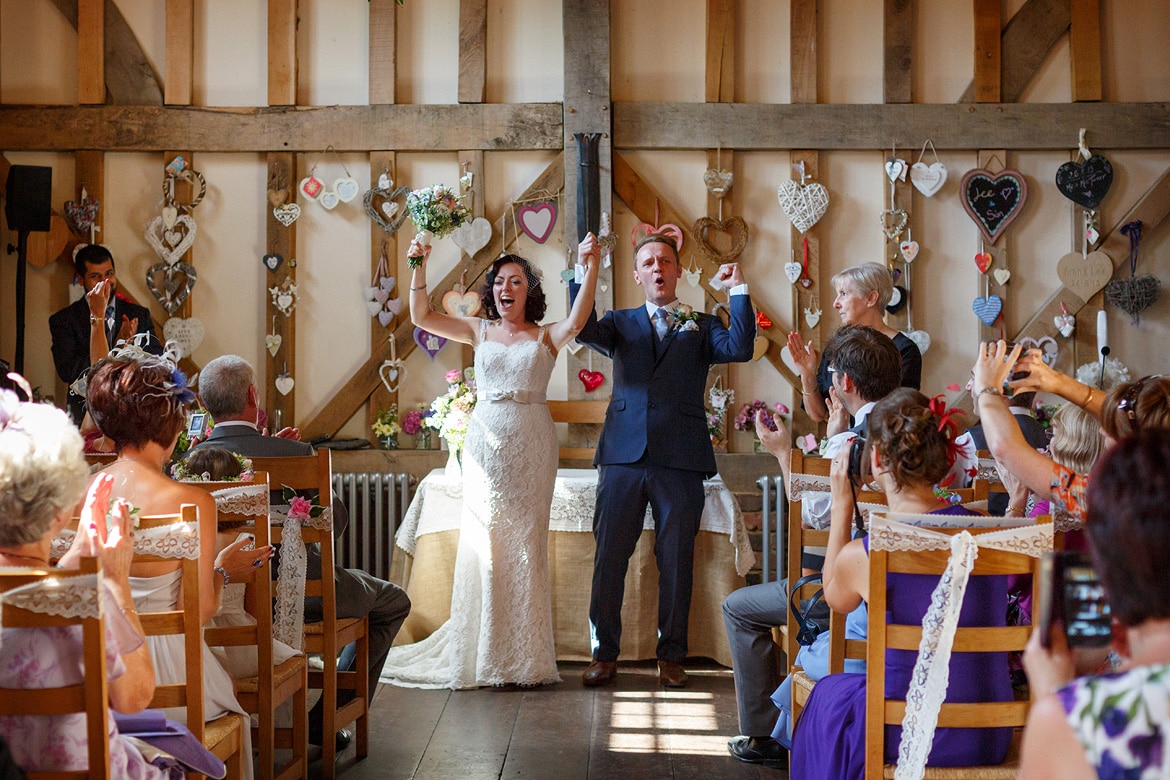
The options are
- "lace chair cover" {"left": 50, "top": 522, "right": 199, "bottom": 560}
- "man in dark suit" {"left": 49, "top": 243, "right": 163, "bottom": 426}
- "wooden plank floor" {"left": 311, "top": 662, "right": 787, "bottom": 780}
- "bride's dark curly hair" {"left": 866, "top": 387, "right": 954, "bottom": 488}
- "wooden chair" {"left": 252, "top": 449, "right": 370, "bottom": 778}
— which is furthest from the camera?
"man in dark suit" {"left": 49, "top": 243, "right": 163, "bottom": 426}

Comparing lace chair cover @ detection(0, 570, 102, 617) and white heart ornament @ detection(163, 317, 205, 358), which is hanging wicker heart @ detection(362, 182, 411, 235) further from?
lace chair cover @ detection(0, 570, 102, 617)

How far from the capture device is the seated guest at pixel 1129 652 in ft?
3.77

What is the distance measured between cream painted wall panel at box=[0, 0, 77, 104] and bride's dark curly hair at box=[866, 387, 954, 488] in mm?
5744

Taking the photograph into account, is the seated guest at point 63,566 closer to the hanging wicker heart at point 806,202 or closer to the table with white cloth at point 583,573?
the table with white cloth at point 583,573

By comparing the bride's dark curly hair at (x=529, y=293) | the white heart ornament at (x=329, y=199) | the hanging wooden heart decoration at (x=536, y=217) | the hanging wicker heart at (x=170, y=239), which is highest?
the white heart ornament at (x=329, y=199)

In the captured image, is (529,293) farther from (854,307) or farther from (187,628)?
(187,628)

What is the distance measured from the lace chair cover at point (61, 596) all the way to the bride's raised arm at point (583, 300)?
290cm

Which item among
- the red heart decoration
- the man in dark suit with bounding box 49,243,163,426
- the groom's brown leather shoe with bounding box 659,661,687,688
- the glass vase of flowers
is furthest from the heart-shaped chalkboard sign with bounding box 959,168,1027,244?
the man in dark suit with bounding box 49,243,163,426

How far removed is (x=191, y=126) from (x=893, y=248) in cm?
420

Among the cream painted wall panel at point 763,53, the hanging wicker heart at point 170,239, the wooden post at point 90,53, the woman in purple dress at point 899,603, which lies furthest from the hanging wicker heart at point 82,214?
the woman in purple dress at point 899,603

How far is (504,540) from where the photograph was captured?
4539mm

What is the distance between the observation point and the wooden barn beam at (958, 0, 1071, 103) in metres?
6.37

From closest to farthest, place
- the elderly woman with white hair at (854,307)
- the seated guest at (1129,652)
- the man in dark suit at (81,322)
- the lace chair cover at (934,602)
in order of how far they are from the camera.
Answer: the seated guest at (1129,652), the lace chair cover at (934,602), the elderly woman with white hair at (854,307), the man in dark suit at (81,322)

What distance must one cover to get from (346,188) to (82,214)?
4.95ft
